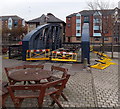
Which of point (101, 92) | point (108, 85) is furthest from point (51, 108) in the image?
point (108, 85)

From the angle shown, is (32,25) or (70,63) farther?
(32,25)

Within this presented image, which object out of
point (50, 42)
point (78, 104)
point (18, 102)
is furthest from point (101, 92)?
point (50, 42)

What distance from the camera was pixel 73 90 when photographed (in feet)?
15.2

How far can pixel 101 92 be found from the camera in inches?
175

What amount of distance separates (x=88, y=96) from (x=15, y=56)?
11.2m

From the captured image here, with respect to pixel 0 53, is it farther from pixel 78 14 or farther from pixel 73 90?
pixel 78 14

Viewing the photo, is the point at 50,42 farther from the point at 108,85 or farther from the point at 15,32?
the point at 15,32

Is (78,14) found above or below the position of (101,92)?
above

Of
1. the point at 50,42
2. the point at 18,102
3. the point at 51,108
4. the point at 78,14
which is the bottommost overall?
the point at 51,108

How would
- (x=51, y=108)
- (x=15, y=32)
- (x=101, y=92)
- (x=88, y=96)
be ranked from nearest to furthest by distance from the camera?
1. (x=51, y=108)
2. (x=88, y=96)
3. (x=101, y=92)
4. (x=15, y=32)

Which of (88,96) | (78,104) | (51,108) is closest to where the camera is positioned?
(51,108)

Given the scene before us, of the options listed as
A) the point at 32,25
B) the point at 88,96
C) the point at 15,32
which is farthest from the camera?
the point at 15,32

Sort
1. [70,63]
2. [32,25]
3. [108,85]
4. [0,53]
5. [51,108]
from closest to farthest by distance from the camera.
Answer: [51,108]
[108,85]
[70,63]
[0,53]
[32,25]

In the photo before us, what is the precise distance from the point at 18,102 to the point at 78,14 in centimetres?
4516
